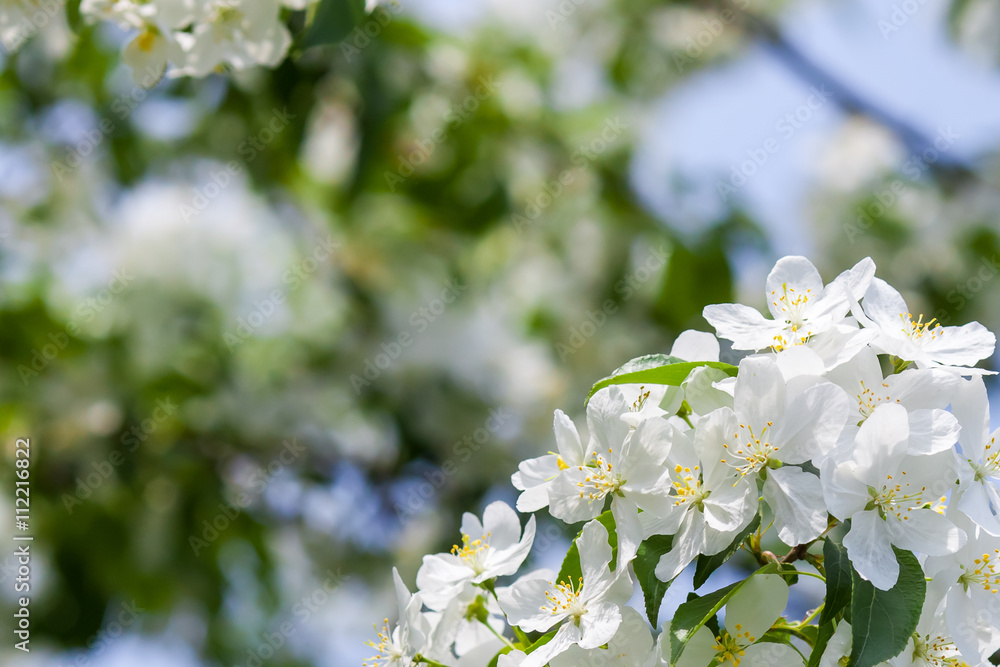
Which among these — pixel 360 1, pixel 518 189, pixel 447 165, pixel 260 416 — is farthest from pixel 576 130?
pixel 360 1

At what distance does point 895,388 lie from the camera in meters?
0.71

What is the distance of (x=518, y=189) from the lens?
3.66 meters

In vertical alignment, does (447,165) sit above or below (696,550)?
below

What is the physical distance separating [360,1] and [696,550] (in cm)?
75

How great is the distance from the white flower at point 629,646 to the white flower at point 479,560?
0.47 feet

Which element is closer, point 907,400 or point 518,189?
point 907,400

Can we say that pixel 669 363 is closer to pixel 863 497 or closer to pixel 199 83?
pixel 863 497

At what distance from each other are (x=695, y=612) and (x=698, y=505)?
8cm

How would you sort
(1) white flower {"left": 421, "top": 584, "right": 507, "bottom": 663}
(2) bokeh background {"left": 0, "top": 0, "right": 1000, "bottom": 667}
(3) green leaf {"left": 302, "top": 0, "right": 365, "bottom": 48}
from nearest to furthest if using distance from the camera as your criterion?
(1) white flower {"left": 421, "top": 584, "right": 507, "bottom": 663} < (3) green leaf {"left": 302, "top": 0, "right": 365, "bottom": 48} < (2) bokeh background {"left": 0, "top": 0, "right": 1000, "bottom": 667}

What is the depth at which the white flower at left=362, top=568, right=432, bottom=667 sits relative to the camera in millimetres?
798

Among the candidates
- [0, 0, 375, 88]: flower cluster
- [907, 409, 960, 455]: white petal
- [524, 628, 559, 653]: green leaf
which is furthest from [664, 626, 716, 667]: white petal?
[0, 0, 375, 88]: flower cluster

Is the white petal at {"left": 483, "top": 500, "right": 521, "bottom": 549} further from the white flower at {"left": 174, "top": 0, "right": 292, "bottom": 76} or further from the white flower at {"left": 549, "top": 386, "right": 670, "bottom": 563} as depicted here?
the white flower at {"left": 174, "top": 0, "right": 292, "bottom": 76}

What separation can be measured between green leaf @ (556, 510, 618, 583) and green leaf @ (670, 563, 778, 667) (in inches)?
2.9

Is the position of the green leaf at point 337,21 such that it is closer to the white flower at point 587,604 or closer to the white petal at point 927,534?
the white flower at point 587,604
